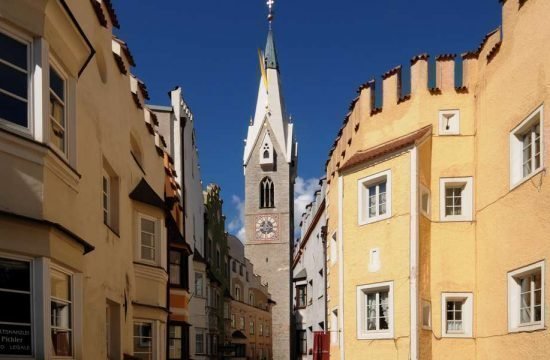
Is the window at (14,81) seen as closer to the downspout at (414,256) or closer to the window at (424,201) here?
the downspout at (414,256)

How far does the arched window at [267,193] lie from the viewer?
8150cm

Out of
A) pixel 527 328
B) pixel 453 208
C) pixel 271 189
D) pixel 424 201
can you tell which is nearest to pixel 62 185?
pixel 527 328

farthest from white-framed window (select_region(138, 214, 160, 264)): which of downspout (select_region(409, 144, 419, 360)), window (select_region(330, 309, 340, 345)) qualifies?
window (select_region(330, 309, 340, 345))

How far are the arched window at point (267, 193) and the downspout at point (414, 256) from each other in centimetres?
6608

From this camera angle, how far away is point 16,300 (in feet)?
22.5

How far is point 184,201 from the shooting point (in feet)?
83.6

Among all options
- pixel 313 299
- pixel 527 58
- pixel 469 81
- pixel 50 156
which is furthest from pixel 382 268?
pixel 313 299

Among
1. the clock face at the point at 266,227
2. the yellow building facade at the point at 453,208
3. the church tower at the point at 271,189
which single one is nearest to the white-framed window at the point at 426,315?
the yellow building facade at the point at 453,208

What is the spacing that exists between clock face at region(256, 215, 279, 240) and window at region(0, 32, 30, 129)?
240 ft

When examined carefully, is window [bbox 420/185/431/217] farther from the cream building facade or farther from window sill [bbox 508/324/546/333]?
the cream building facade

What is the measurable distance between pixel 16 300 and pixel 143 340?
28.5 ft

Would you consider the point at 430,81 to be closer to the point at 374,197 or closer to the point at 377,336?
the point at 374,197

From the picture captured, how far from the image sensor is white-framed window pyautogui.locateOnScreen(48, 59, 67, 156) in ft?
26.1

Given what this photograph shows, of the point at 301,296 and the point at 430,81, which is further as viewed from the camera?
the point at 301,296
